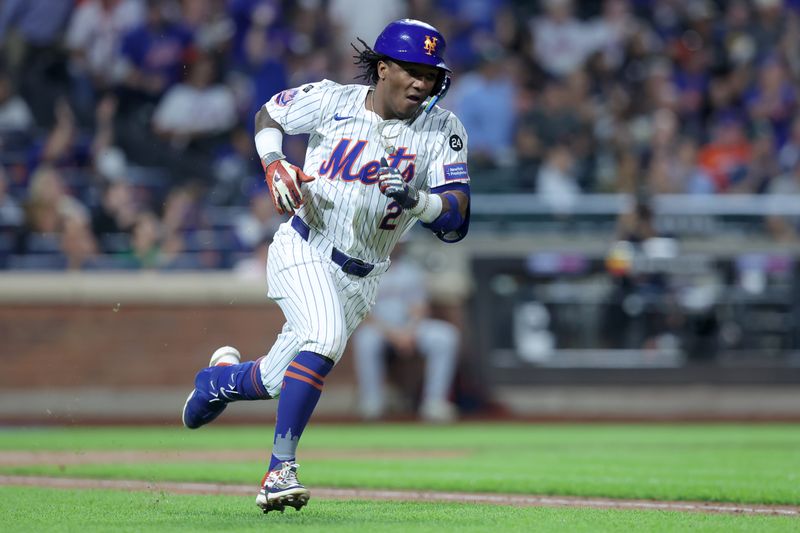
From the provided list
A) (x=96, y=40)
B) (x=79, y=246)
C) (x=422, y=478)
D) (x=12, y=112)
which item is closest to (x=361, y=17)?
(x=96, y=40)

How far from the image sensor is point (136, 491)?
7547 mm

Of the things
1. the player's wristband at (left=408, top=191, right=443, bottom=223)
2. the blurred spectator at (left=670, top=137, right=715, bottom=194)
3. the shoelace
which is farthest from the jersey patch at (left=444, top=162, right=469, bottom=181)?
the blurred spectator at (left=670, top=137, right=715, bottom=194)

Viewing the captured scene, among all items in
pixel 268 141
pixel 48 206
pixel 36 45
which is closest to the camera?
pixel 268 141

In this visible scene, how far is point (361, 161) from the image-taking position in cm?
631

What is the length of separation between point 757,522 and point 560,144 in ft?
33.2

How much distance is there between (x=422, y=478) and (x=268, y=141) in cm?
288

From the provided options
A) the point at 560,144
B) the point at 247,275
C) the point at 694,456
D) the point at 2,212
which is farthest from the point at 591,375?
the point at 2,212

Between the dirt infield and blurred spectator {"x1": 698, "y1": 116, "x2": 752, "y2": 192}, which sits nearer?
the dirt infield

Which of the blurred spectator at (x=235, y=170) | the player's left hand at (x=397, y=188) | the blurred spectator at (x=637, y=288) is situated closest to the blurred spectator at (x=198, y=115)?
the blurred spectator at (x=235, y=170)

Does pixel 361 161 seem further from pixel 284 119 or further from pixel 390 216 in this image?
pixel 284 119

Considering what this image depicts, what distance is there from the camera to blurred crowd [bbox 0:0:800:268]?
1533 cm

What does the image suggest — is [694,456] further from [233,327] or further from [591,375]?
[233,327]

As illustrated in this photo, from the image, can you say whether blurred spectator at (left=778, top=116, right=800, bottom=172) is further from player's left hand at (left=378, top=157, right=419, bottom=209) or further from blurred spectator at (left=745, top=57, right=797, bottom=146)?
player's left hand at (left=378, top=157, right=419, bottom=209)

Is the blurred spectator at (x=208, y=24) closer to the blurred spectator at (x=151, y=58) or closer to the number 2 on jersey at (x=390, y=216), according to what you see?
the blurred spectator at (x=151, y=58)
